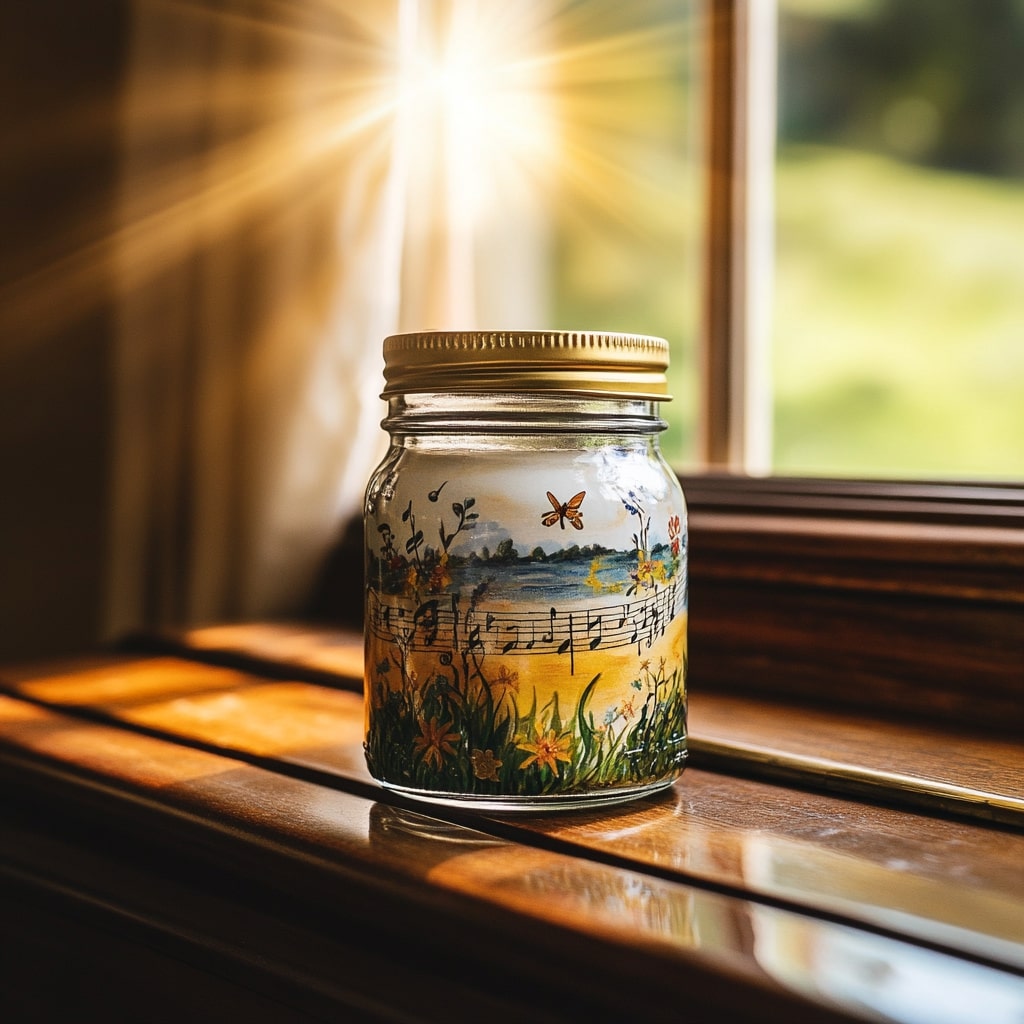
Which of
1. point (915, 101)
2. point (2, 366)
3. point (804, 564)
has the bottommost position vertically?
point (804, 564)

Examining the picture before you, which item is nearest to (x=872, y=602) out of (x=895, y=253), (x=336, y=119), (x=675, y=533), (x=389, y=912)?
(x=675, y=533)

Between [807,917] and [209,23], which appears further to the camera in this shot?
[209,23]

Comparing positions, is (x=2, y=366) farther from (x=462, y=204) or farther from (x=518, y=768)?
(x=518, y=768)

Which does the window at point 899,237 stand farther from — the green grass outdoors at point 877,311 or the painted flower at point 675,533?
the painted flower at point 675,533

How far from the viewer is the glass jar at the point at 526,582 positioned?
0.43m

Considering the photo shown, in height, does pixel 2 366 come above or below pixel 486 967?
above

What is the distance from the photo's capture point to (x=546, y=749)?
43cm

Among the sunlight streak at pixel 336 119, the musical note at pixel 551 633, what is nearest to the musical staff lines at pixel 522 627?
the musical note at pixel 551 633

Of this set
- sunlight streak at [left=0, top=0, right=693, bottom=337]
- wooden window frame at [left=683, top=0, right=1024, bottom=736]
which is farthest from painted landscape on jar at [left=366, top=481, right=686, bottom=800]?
sunlight streak at [left=0, top=0, right=693, bottom=337]

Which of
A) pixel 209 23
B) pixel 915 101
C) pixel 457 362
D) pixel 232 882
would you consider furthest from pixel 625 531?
pixel 915 101

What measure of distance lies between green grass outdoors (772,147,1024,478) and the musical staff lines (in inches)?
145

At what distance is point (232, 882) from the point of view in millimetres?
451

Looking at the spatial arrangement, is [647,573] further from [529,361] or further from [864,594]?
[864,594]

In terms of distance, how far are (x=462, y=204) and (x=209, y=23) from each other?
0.26m
